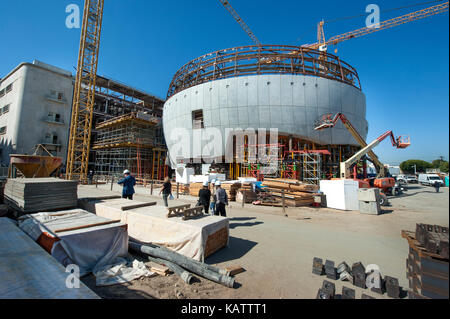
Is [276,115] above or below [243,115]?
below

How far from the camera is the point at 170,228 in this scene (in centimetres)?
448

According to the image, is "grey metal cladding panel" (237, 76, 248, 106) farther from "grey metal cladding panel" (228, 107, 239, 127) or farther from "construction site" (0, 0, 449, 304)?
"construction site" (0, 0, 449, 304)

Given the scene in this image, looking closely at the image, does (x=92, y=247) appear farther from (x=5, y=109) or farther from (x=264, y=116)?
(x=5, y=109)

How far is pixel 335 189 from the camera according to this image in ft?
37.5

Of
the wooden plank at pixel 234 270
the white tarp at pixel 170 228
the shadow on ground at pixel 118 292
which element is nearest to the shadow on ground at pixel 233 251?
the white tarp at pixel 170 228

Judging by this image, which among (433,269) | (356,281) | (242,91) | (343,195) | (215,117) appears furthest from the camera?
(215,117)

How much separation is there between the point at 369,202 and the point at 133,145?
2772cm

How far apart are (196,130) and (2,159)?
95.1ft

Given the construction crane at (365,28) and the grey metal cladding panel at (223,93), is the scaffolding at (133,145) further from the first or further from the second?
the construction crane at (365,28)

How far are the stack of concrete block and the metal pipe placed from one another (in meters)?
10.4

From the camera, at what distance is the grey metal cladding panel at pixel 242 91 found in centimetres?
2261

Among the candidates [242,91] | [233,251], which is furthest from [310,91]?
[233,251]

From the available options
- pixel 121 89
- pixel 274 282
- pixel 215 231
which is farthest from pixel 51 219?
pixel 121 89

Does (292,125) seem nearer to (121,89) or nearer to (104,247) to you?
(104,247)
